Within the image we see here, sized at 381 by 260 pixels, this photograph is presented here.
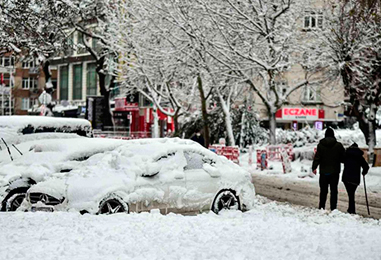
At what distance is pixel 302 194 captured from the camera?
59.3 ft

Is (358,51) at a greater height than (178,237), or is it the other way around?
(358,51)

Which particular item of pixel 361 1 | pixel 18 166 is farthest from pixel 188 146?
pixel 361 1

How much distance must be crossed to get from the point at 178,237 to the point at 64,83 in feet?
266

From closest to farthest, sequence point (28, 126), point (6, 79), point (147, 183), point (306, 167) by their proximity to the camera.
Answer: point (147, 183), point (28, 126), point (306, 167), point (6, 79)

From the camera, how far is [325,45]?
88.0 ft

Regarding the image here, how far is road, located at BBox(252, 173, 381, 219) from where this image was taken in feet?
49.5

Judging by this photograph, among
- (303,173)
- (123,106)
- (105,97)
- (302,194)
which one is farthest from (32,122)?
(123,106)

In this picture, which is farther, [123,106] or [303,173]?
[123,106]

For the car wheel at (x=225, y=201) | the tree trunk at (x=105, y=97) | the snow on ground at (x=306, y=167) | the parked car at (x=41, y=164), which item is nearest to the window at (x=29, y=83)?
the tree trunk at (x=105, y=97)

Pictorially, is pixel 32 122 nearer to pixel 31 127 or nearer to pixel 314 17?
pixel 31 127

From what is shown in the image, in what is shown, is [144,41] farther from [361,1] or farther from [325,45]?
[361,1]

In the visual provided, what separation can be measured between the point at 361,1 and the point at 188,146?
13.4 meters

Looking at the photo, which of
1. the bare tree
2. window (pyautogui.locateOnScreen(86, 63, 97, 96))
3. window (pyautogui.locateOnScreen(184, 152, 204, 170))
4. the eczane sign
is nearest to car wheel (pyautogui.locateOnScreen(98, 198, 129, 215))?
window (pyautogui.locateOnScreen(184, 152, 204, 170))

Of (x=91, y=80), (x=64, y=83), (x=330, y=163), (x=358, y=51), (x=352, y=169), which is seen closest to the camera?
(x=352, y=169)
